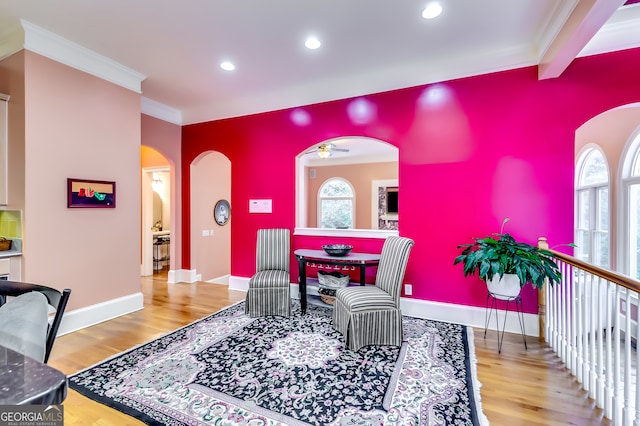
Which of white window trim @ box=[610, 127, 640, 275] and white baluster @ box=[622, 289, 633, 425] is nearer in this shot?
white baluster @ box=[622, 289, 633, 425]

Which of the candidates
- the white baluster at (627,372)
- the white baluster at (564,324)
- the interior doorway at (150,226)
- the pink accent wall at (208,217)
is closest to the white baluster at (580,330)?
the white baluster at (564,324)

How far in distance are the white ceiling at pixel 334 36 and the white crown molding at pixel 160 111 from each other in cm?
65

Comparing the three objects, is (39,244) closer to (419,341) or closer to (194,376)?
(194,376)

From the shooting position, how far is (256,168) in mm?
4570

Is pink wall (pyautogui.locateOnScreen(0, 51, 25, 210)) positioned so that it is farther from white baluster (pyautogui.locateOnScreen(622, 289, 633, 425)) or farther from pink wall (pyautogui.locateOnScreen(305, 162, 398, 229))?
pink wall (pyautogui.locateOnScreen(305, 162, 398, 229))

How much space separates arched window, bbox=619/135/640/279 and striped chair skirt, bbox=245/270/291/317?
14.0 ft

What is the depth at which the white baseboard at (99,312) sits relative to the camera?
3079mm

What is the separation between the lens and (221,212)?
6.08m

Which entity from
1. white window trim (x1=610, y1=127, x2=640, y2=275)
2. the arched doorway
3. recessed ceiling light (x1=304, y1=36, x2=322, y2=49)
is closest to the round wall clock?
the arched doorway

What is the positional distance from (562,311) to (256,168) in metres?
4.09

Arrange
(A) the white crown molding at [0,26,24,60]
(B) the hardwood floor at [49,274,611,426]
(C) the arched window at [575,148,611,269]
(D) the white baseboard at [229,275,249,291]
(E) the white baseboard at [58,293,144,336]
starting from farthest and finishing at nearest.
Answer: (D) the white baseboard at [229,275,249,291] < (C) the arched window at [575,148,611,269] < (E) the white baseboard at [58,293,144,336] < (A) the white crown molding at [0,26,24,60] < (B) the hardwood floor at [49,274,611,426]

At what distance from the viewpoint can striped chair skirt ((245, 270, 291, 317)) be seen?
3.48 metres

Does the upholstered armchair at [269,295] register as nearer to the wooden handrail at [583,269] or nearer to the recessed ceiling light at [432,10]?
the wooden handrail at [583,269]

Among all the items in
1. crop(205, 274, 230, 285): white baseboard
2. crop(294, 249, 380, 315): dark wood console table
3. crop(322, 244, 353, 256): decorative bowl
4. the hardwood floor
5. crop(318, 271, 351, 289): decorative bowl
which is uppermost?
crop(322, 244, 353, 256): decorative bowl
